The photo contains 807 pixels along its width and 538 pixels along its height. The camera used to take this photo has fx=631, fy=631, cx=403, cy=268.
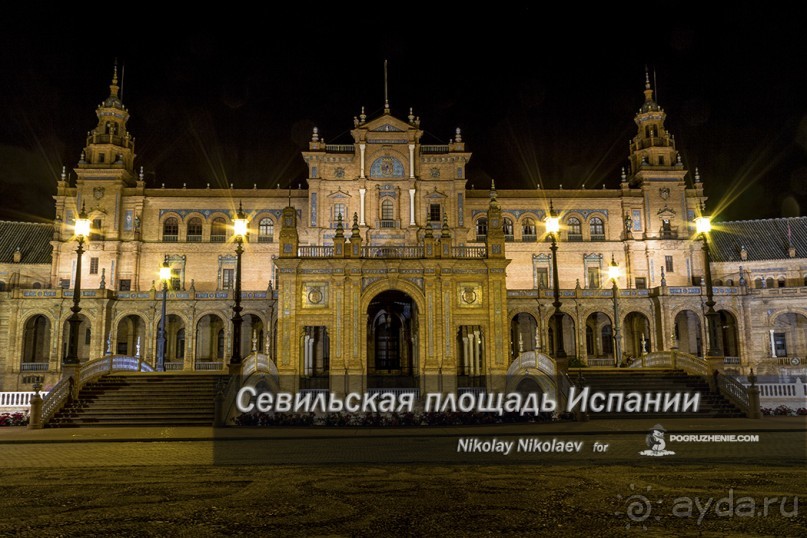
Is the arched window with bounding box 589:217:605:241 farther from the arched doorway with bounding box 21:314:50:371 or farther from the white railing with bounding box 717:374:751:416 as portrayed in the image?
the arched doorway with bounding box 21:314:50:371

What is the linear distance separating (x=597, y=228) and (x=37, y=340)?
52585mm

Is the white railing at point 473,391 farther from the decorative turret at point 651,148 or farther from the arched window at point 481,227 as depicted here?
the decorative turret at point 651,148

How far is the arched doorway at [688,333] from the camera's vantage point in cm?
5503

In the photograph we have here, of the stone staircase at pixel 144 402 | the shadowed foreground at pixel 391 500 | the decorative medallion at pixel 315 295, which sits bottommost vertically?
the shadowed foreground at pixel 391 500

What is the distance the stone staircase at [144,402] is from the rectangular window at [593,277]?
1573 inches

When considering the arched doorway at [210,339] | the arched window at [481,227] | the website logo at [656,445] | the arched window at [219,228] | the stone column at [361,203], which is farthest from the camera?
the arched window at [481,227]

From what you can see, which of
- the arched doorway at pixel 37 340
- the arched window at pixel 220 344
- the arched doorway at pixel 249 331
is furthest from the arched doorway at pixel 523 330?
the arched doorway at pixel 37 340

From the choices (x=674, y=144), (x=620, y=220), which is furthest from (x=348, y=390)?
(x=674, y=144)

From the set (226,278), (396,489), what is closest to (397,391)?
(396,489)

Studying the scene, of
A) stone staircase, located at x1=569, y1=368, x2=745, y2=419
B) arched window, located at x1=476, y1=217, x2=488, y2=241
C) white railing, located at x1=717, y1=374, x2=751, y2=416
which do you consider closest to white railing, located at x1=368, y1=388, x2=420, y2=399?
stone staircase, located at x1=569, y1=368, x2=745, y2=419

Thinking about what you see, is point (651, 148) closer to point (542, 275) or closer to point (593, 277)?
point (593, 277)

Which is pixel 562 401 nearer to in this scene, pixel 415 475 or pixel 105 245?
pixel 415 475

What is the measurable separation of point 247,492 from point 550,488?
4.92m

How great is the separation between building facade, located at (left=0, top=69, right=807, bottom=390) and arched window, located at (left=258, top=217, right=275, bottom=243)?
0.46 feet
